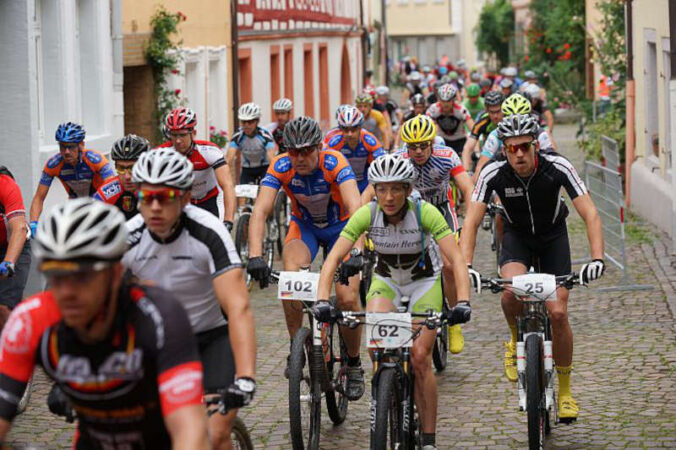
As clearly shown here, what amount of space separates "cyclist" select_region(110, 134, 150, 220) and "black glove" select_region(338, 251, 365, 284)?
1.77 metres

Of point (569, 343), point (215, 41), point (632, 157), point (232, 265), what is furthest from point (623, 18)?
point (232, 265)

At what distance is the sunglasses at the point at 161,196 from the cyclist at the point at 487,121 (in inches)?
384

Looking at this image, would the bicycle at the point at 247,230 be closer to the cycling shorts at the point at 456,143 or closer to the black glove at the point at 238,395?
the cycling shorts at the point at 456,143

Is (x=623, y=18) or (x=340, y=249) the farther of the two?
(x=623, y=18)

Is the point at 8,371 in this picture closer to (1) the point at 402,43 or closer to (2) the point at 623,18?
(2) the point at 623,18

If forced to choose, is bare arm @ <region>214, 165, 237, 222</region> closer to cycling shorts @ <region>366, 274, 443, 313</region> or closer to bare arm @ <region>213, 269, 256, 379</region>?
cycling shorts @ <region>366, 274, 443, 313</region>

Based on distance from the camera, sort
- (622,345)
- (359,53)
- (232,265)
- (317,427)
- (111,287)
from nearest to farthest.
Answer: (111,287) → (232,265) → (317,427) → (622,345) → (359,53)

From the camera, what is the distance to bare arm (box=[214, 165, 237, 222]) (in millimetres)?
10852

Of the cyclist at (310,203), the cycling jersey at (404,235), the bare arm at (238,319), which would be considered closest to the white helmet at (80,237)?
the bare arm at (238,319)

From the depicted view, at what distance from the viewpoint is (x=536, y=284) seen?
302 inches

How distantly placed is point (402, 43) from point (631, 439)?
8709 centimetres

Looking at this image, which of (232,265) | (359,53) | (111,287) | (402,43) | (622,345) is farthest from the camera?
(402,43)

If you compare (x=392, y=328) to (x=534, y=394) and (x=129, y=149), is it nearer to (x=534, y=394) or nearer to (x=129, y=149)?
(x=534, y=394)

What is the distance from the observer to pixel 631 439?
809 cm
